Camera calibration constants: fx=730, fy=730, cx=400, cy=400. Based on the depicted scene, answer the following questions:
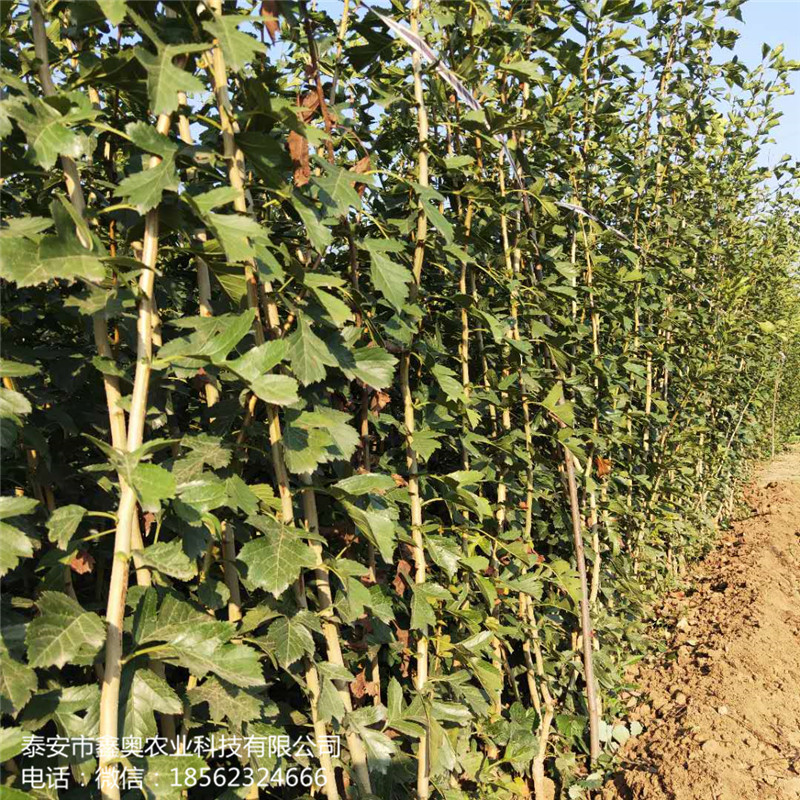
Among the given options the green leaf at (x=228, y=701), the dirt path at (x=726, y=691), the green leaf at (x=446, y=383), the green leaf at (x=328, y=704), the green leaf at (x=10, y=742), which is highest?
the green leaf at (x=446, y=383)

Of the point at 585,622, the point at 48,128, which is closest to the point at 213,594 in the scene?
the point at 48,128

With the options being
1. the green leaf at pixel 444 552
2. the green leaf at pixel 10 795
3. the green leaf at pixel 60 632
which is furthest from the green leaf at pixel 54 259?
the green leaf at pixel 444 552

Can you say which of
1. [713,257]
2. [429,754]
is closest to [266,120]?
[429,754]

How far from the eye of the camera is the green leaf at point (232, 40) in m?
1.20

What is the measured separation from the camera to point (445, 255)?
241 cm

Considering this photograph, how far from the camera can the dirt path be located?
10.9ft

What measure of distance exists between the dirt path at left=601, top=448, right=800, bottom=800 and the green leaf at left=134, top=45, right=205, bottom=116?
133 inches

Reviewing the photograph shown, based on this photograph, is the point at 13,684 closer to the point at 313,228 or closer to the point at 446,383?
the point at 313,228

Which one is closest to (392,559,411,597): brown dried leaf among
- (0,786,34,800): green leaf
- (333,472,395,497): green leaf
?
(333,472,395,497): green leaf

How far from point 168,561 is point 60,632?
211 millimetres

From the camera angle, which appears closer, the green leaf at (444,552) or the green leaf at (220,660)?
the green leaf at (220,660)

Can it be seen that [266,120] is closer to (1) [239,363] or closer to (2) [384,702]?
(1) [239,363]

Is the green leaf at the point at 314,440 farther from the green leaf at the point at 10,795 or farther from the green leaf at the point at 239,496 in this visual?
the green leaf at the point at 10,795

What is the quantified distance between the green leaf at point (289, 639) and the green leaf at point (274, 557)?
16 centimetres
